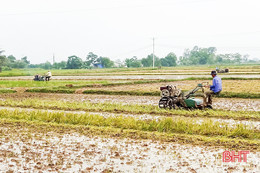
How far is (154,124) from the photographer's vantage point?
9156 millimetres

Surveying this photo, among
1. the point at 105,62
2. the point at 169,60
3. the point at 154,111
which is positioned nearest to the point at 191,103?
the point at 154,111

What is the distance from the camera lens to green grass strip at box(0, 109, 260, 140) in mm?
→ 8344

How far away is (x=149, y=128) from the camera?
9133 mm

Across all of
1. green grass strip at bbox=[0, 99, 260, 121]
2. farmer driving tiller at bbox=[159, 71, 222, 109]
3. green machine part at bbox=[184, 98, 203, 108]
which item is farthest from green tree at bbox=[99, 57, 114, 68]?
green machine part at bbox=[184, 98, 203, 108]

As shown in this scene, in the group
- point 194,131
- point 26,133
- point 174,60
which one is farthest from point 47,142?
point 174,60

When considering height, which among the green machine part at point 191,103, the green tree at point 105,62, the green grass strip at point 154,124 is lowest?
the green grass strip at point 154,124

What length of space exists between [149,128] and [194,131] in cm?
122

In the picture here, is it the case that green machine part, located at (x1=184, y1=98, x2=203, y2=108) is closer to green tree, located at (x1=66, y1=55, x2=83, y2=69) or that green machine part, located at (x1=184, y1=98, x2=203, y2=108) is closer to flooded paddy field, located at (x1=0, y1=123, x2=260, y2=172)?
flooded paddy field, located at (x1=0, y1=123, x2=260, y2=172)

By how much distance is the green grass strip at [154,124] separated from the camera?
8344 mm

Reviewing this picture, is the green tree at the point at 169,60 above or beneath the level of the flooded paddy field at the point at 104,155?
above

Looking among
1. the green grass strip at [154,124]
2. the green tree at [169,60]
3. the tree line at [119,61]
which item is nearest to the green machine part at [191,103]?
the green grass strip at [154,124]

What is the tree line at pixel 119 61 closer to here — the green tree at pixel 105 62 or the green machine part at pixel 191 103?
the green tree at pixel 105 62

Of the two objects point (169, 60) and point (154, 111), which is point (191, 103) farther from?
point (169, 60)

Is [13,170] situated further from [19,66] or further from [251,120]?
[19,66]
